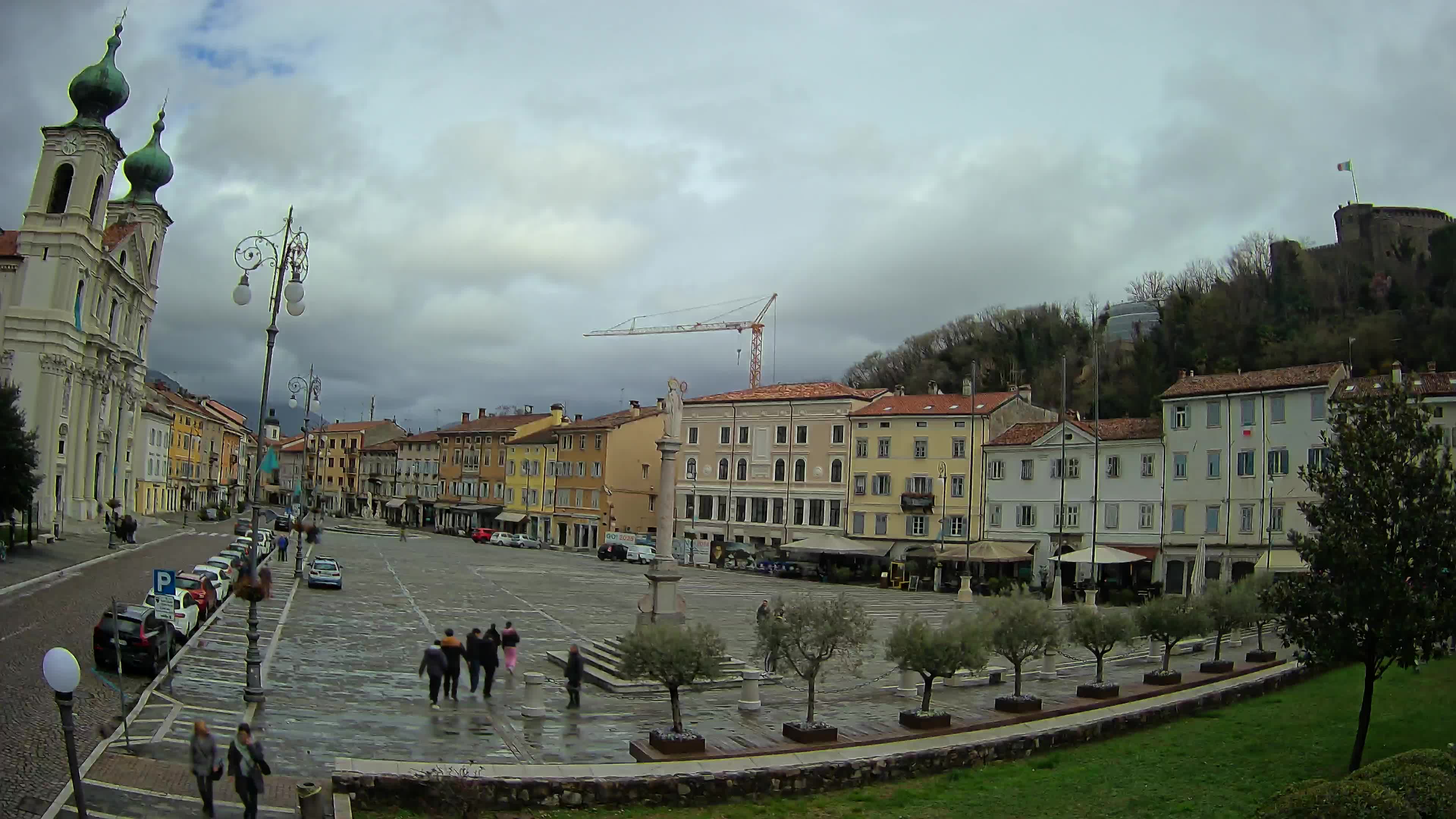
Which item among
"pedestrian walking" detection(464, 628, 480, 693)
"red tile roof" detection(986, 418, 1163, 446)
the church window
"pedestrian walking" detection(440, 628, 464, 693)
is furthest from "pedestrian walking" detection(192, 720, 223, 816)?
the church window

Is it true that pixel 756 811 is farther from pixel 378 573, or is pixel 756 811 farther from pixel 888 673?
pixel 378 573

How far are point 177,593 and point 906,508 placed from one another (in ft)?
152

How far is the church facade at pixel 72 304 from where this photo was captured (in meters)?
60.5

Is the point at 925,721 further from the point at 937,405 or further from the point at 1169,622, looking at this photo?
the point at 937,405

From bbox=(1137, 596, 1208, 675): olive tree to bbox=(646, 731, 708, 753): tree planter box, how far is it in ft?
43.1

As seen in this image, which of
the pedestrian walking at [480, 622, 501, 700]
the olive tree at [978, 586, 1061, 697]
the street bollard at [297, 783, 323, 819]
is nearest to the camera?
the street bollard at [297, 783, 323, 819]

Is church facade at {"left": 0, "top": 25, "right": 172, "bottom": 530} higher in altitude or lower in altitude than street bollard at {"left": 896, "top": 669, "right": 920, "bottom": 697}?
higher

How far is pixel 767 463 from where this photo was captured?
71.9 metres

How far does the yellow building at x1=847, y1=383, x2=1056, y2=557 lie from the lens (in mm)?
61844

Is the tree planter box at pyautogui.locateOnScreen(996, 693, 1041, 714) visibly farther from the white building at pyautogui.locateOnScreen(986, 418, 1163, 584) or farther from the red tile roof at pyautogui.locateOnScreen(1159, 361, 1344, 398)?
the red tile roof at pyautogui.locateOnScreen(1159, 361, 1344, 398)

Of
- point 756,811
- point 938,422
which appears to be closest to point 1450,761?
point 756,811

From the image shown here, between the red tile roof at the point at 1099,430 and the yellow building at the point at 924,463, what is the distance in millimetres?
1313

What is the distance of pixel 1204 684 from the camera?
931 inches

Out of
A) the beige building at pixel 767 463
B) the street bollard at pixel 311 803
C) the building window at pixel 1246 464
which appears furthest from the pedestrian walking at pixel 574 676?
the beige building at pixel 767 463
